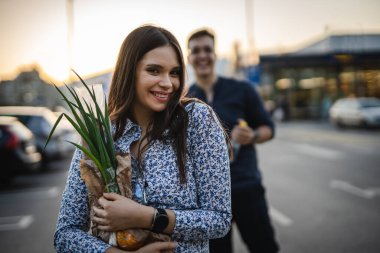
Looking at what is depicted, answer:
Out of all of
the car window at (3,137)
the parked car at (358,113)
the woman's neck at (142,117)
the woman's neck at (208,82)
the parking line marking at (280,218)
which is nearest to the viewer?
the woman's neck at (142,117)

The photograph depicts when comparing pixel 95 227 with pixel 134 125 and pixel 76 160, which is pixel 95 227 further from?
pixel 134 125

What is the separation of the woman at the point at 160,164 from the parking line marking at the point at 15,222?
4865 millimetres

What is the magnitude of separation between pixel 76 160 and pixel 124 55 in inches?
21.1

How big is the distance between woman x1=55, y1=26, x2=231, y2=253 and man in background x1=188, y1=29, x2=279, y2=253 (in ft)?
2.76

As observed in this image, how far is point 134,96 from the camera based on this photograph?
1728 mm

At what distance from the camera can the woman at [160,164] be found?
4.52ft

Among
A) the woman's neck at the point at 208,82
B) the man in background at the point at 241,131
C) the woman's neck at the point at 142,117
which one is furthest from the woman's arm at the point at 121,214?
the woman's neck at the point at 208,82

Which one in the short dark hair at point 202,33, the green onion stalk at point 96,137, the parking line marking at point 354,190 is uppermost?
the short dark hair at point 202,33

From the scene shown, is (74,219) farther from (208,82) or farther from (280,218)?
(280,218)

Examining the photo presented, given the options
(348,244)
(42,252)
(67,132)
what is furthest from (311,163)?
(67,132)

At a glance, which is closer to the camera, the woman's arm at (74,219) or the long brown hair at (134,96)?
the woman's arm at (74,219)

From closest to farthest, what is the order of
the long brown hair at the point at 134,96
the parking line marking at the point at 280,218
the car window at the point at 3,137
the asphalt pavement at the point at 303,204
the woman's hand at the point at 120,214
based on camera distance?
the woman's hand at the point at 120,214 < the long brown hair at the point at 134,96 < the asphalt pavement at the point at 303,204 < the parking line marking at the point at 280,218 < the car window at the point at 3,137

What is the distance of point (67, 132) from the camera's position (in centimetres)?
1394

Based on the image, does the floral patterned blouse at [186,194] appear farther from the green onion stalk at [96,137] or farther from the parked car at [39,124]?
the parked car at [39,124]
